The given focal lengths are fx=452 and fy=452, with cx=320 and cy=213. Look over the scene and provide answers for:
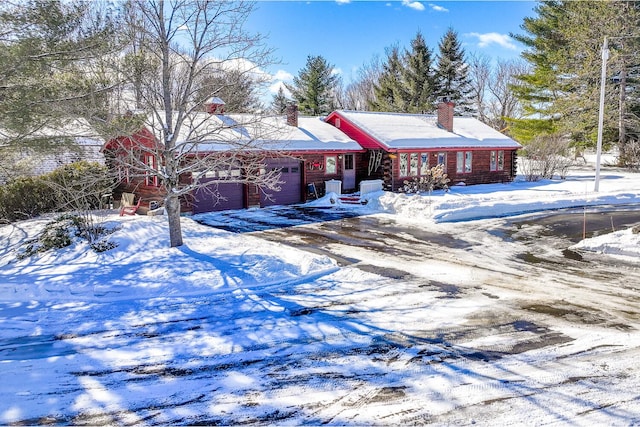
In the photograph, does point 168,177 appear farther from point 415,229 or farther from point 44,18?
point 415,229

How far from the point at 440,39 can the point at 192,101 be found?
3761 cm

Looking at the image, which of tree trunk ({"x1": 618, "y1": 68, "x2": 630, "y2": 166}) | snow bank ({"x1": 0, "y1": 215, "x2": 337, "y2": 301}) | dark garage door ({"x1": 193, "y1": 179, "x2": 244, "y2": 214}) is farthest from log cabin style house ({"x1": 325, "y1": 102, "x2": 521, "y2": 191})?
snow bank ({"x1": 0, "y1": 215, "x2": 337, "y2": 301})

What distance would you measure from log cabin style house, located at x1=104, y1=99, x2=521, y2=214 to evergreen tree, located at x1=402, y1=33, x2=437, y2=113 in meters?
13.2

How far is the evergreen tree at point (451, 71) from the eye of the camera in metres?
42.3

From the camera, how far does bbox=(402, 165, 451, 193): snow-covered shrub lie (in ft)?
73.0

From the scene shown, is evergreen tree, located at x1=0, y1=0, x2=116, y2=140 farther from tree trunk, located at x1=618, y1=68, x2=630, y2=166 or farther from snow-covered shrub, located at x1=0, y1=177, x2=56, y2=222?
tree trunk, located at x1=618, y1=68, x2=630, y2=166

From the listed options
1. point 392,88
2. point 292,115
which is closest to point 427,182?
point 292,115

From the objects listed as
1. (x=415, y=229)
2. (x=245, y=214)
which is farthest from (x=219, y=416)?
(x=245, y=214)

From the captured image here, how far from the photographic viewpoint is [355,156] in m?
23.2

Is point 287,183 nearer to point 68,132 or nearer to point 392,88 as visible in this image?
point 68,132

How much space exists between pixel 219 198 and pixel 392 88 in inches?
1224

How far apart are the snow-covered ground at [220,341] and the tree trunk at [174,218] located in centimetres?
33

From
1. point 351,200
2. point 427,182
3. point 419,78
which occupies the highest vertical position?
point 419,78

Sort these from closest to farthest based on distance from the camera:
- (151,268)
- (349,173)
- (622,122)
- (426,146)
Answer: (151,268) < (349,173) < (426,146) < (622,122)
